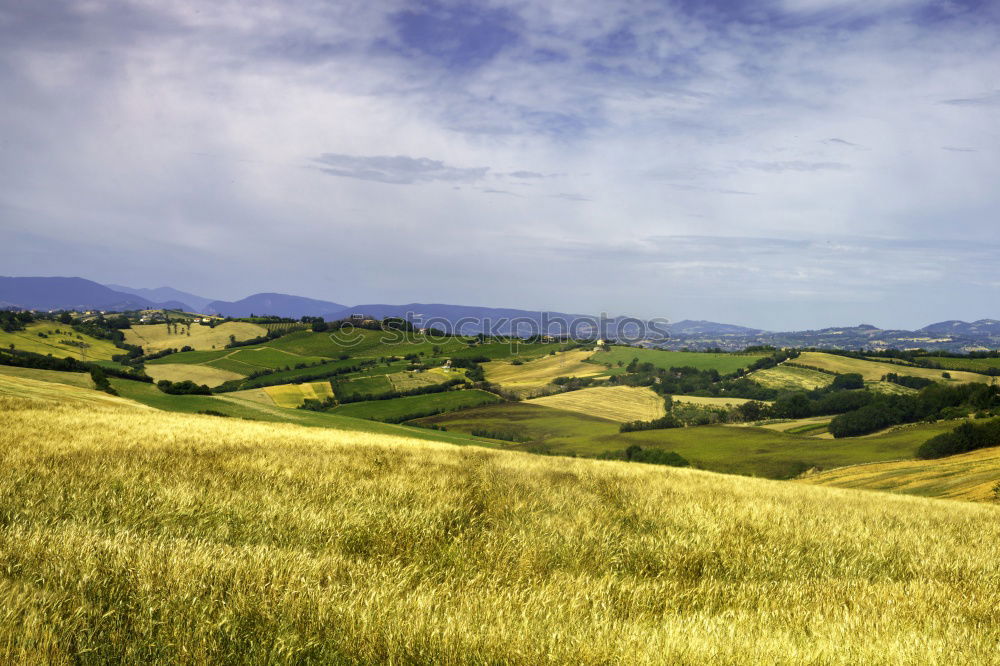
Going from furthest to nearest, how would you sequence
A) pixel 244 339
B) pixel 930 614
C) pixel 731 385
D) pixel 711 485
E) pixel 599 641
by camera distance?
pixel 244 339, pixel 731 385, pixel 711 485, pixel 930 614, pixel 599 641

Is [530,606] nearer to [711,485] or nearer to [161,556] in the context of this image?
[161,556]

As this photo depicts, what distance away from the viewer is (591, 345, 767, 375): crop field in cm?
13600

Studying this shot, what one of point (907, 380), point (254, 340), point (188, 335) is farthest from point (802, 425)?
point (188, 335)

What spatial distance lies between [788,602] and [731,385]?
130 meters

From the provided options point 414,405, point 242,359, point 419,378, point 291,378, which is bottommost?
point 414,405

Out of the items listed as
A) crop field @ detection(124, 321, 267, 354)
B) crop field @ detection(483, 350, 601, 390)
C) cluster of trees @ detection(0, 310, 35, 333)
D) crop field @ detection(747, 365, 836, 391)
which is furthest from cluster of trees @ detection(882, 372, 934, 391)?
cluster of trees @ detection(0, 310, 35, 333)

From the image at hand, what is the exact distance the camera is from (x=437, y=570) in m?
5.14

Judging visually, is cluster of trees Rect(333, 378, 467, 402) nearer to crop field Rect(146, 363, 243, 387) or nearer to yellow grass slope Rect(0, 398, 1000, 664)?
crop field Rect(146, 363, 243, 387)

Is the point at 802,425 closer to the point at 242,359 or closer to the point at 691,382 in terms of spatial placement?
the point at 691,382

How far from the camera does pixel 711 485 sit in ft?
38.8

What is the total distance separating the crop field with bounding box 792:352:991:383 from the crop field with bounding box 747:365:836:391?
4.81 meters

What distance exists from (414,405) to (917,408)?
7864 cm

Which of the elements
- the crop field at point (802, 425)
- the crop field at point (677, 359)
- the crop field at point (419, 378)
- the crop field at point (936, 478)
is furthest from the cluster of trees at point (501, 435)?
the crop field at point (677, 359)

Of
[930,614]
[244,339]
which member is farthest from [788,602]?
[244,339]
